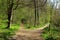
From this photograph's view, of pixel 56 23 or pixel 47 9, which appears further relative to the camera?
pixel 47 9

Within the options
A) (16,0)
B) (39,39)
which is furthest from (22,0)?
(39,39)

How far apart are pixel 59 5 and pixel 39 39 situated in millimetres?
15084

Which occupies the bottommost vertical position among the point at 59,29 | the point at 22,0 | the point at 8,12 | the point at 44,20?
the point at 44,20

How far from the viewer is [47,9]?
39.4 m

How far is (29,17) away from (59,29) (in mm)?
25521

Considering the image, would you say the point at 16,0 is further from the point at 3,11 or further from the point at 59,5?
the point at 59,5

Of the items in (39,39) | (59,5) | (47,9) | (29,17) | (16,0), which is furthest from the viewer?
(29,17)

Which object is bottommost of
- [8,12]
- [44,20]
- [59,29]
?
[44,20]

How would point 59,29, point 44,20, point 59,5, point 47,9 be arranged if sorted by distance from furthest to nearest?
point 44,20
point 47,9
point 59,5
point 59,29

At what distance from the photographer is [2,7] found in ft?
73.8

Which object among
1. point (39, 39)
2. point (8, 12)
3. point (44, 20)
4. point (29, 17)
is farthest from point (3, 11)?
point (44, 20)

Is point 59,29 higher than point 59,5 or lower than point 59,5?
lower

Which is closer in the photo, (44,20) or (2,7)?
(2,7)

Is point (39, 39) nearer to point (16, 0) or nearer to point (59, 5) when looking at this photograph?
point (16, 0)
